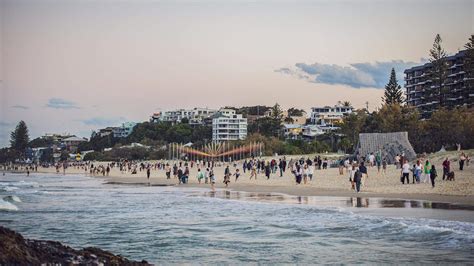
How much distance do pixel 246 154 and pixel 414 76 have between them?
29.2 metres

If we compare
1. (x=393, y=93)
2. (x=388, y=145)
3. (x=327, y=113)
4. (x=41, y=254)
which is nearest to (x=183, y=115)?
(x=327, y=113)

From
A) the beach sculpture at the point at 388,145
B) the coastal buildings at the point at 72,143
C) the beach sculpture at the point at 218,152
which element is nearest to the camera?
the beach sculpture at the point at 388,145

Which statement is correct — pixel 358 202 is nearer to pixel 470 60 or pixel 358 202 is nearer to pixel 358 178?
pixel 358 178

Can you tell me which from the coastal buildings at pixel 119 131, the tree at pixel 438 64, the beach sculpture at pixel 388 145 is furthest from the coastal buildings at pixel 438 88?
the coastal buildings at pixel 119 131

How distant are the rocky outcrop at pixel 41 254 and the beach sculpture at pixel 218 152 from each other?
77.3m

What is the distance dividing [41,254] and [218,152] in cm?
8834

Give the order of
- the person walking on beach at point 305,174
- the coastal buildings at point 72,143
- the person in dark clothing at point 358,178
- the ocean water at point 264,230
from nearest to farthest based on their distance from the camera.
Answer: the ocean water at point 264,230 < the person in dark clothing at point 358,178 < the person walking on beach at point 305,174 < the coastal buildings at point 72,143

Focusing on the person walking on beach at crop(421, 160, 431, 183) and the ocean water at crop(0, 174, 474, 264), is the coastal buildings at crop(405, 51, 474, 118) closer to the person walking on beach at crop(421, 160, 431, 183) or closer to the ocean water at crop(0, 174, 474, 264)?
the person walking on beach at crop(421, 160, 431, 183)

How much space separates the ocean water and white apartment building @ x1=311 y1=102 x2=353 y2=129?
10965cm

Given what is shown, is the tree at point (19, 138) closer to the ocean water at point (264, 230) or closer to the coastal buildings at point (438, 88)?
the coastal buildings at point (438, 88)

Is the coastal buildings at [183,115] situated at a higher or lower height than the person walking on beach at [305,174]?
higher

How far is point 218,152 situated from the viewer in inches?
3708

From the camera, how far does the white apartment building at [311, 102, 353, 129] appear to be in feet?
427

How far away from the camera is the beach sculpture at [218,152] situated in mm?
88812
